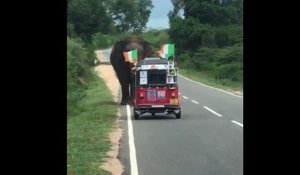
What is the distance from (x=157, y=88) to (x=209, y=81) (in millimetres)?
23332

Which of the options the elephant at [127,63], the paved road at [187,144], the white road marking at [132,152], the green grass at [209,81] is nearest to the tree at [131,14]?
the elephant at [127,63]

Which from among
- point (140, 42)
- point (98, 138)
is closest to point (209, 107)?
point (140, 42)

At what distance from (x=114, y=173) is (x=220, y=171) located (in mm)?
1582

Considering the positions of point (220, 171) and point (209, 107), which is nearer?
point (220, 171)

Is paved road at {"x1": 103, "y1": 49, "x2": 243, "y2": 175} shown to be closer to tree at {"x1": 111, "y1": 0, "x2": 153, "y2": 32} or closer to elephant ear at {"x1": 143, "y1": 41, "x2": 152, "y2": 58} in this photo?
elephant ear at {"x1": 143, "y1": 41, "x2": 152, "y2": 58}

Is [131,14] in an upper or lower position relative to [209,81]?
upper

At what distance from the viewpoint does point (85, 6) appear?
888 inches

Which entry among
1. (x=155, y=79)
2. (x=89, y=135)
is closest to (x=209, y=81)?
(x=155, y=79)

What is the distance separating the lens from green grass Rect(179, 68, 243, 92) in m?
35.8

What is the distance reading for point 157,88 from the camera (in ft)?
58.4

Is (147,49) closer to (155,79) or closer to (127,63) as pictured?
(127,63)

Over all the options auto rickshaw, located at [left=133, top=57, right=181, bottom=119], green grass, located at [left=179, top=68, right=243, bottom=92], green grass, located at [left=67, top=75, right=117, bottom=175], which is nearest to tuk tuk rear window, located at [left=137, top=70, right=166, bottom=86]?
auto rickshaw, located at [left=133, top=57, right=181, bottom=119]
